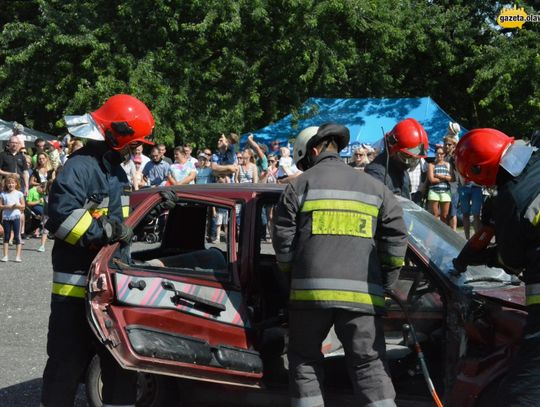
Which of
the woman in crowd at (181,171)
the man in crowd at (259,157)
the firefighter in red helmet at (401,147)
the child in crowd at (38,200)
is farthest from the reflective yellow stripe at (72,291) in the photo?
the child in crowd at (38,200)

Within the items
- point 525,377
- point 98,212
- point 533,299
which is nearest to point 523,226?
point 533,299

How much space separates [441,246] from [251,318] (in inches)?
45.2

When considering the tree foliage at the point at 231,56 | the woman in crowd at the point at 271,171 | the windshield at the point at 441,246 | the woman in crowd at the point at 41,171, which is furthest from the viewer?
the tree foliage at the point at 231,56

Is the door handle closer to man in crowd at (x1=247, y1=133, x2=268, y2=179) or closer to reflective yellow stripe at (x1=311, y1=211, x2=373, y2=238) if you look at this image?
reflective yellow stripe at (x1=311, y1=211, x2=373, y2=238)

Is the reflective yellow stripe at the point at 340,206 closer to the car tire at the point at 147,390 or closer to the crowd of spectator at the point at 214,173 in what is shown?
the car tire at the point at 147,390

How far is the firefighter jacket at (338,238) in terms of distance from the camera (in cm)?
407

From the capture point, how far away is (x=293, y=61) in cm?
2127

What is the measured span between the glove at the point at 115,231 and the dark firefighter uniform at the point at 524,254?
1853mm

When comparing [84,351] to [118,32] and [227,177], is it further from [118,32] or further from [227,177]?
[118,32]

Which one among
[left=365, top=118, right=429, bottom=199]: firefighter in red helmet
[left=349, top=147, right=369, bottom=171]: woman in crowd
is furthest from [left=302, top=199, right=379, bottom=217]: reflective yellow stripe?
[left=349, top=147, right=369, bottom=171]: woman in crowd

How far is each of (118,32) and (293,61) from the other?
451cm

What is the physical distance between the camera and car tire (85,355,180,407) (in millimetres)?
4868

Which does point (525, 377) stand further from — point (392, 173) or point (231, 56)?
point (231, 56)

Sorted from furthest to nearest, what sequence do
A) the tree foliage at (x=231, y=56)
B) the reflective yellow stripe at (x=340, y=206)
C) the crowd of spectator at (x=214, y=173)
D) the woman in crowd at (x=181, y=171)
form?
the tree foliage at (x=231, y=56) → the woman in crowd at (x=181, y=171) → the crowd of spectator at (x=214, y=173) → the reflective yellow stripe at (x=340, y=206)
